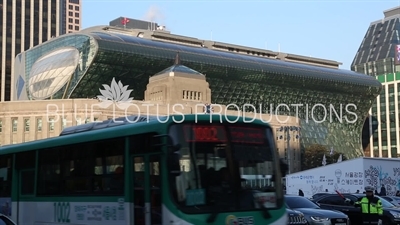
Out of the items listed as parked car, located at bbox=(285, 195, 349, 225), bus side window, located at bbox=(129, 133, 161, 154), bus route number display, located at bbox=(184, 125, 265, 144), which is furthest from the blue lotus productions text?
bus side window, located at bbox=(129, 133, 161, 154)

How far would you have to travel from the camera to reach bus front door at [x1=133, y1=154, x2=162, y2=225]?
469 inches

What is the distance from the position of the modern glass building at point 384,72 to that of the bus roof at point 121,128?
132816mm

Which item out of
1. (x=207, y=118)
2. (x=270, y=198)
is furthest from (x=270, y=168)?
(x=207, y=118)

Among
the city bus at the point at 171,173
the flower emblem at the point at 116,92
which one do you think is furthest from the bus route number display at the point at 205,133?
the flower emblem at the point at 116,92

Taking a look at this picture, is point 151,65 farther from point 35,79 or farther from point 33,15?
point 33,15

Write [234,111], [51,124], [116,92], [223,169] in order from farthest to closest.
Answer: [234,111] < [116,92] < [51,124] < [223,169]

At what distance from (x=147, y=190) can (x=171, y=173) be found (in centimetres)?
84

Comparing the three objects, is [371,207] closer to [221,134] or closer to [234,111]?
[221,134]

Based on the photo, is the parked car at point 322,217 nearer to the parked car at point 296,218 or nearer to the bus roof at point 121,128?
the parked car at point 296,218

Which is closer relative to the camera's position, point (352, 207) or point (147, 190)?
point (147, 190)

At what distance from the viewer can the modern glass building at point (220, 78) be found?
100 meters

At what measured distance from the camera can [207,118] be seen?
487 inches

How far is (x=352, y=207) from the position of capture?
24219 millimetres

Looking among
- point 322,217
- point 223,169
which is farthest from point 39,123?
point 223,169
